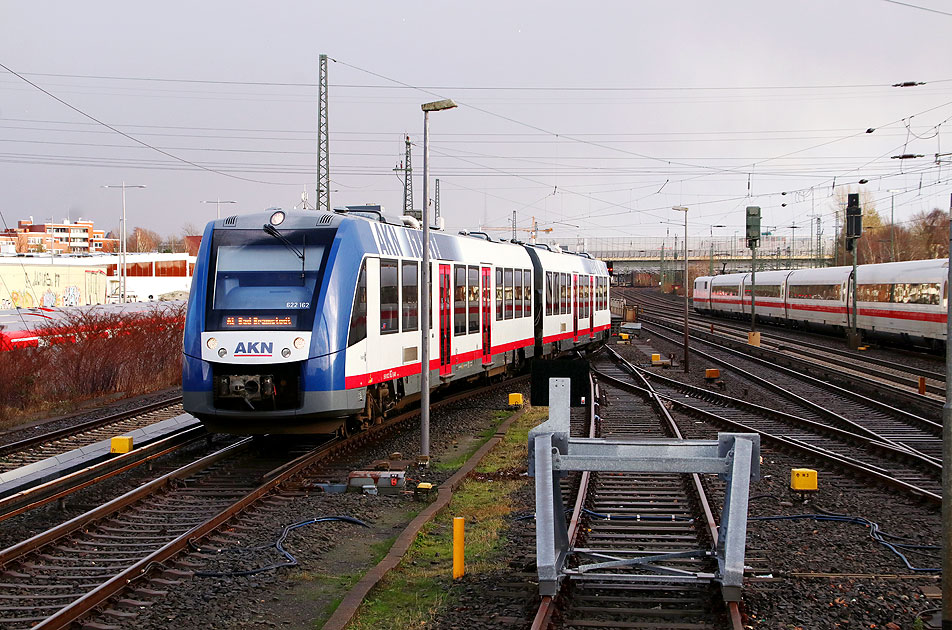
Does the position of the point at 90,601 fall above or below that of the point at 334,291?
below

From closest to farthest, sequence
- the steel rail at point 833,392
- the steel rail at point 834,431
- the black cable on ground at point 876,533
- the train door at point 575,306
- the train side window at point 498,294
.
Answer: the black cable on ground at point 876,533 < the steel rail at point 834,431 < the steel rail at point 833,392 < the train side window at point 498,294 < the train door at point 575,306

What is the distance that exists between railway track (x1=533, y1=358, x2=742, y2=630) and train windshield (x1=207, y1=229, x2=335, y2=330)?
4269mm

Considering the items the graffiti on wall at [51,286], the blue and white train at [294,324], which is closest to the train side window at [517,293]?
the blue and white train at [294,324]

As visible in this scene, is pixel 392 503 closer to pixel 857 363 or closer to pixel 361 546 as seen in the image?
pixel 361 546

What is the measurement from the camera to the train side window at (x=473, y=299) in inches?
732

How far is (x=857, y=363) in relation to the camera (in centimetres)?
3066

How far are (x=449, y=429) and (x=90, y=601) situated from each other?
10.2 metres

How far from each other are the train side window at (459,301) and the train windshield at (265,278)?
5.39m

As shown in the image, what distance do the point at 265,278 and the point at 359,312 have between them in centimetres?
139

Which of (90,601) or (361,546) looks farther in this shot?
(361,546)

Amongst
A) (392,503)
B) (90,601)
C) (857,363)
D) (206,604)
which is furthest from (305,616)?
(857,363)

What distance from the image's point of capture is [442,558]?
877 centimetres

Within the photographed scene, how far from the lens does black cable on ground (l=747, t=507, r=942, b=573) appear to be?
28.0 feet

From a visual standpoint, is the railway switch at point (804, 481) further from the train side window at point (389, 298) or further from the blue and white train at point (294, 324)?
the train side window at point (389, 298)
